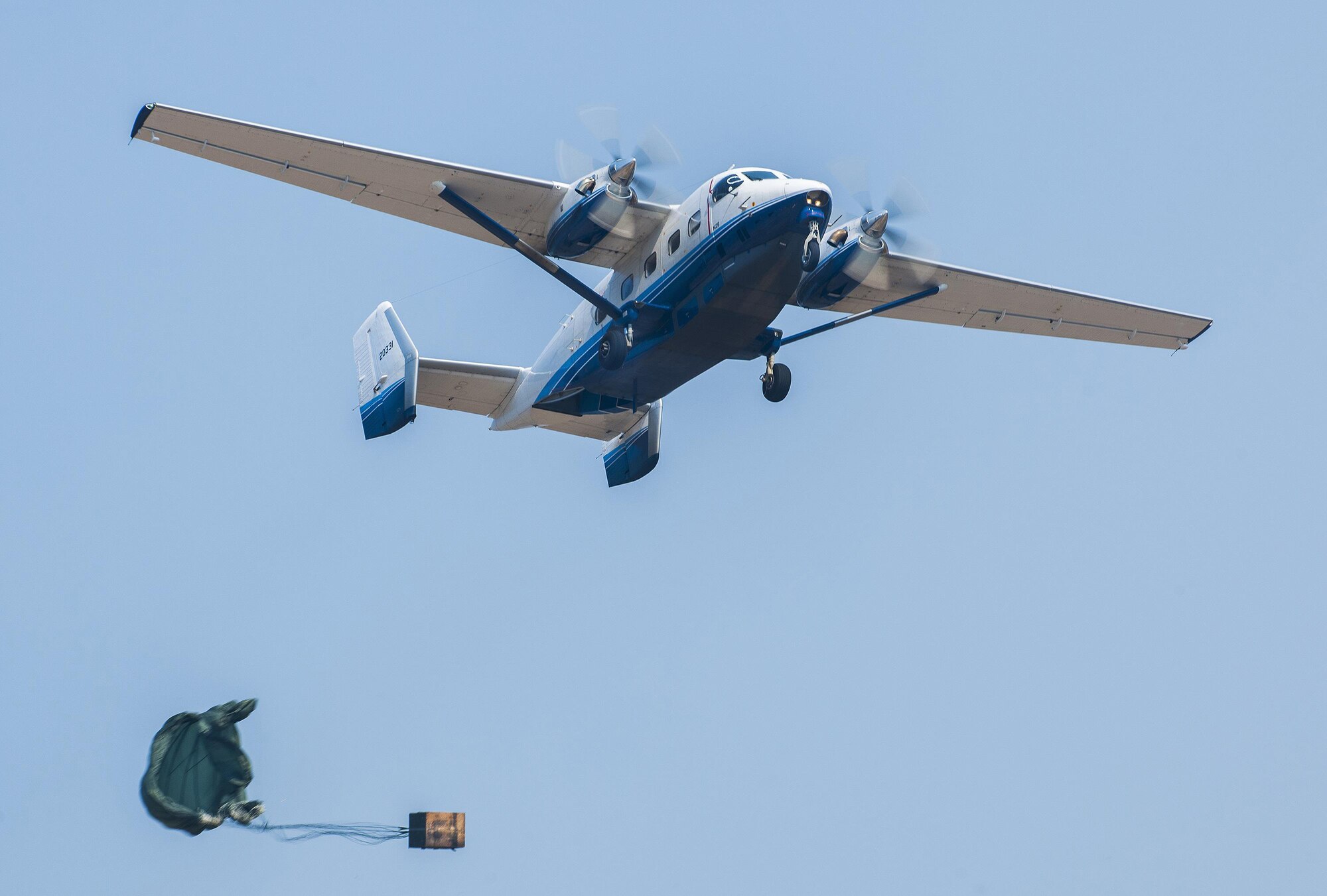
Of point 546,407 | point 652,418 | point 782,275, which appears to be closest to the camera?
point 782,275

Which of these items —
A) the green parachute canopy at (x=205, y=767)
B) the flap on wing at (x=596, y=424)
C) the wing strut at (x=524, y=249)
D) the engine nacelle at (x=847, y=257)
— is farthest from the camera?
the flap on wing at (x=596, y=424)

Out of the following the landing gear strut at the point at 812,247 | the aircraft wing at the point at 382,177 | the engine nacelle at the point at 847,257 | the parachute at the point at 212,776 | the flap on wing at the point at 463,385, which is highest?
the aircraft wing at the point at 382,177

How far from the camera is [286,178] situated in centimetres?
1950

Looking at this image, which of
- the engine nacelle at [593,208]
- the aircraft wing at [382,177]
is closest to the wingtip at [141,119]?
the aircraft wing at [382,177]

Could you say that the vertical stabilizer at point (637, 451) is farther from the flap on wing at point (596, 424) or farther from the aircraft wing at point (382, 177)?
the aircraft wing at point (382, 177)

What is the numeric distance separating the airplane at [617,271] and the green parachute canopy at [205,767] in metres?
4.87

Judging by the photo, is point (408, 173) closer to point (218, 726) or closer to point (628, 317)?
point (628, 317)

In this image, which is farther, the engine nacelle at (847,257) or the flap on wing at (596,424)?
the flap on wing at (596,424)

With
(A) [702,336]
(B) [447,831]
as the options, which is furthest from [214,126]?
(B) [447,831]

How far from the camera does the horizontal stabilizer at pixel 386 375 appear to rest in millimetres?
20547

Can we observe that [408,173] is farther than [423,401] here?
No

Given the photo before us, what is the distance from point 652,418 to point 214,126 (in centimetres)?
832

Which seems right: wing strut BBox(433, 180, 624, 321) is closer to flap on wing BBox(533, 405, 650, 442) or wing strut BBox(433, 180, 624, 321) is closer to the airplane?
the airplane

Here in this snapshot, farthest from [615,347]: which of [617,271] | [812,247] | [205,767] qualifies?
[205,767]
